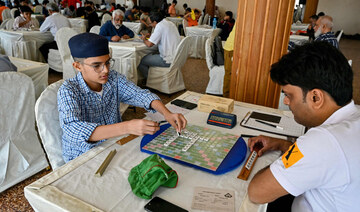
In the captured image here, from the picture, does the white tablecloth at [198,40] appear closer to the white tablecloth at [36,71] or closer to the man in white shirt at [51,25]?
the man in white shirt at [51,25]

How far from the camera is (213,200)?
2.81 ft

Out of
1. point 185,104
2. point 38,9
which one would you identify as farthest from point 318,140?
point 38,9

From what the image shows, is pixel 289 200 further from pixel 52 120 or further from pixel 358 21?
pixel 358 21

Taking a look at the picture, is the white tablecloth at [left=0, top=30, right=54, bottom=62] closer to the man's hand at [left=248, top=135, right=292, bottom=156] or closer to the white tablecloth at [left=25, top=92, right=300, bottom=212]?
the white tablecloth at [left=25, top=92, right=300, bottom=212]

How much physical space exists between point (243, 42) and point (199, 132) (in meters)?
0.95

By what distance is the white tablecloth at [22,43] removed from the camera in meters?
4.51

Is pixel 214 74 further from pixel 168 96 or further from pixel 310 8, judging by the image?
pixel 310 8

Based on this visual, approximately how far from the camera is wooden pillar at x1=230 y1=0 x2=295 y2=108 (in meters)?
1.78

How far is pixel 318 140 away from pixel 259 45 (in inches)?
49.3

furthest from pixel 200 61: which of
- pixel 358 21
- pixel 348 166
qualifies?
pixel 358 21

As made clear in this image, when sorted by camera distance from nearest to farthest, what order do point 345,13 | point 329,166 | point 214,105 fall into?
point 329,166, point 214,105, point 345,13

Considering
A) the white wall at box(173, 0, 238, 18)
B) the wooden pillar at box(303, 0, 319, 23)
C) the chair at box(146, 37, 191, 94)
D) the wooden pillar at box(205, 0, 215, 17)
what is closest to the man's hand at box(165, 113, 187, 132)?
the chair at box(146, 37, 191, 94)

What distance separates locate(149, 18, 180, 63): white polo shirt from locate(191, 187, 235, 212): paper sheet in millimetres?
3161

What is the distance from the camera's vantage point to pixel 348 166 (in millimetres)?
725
